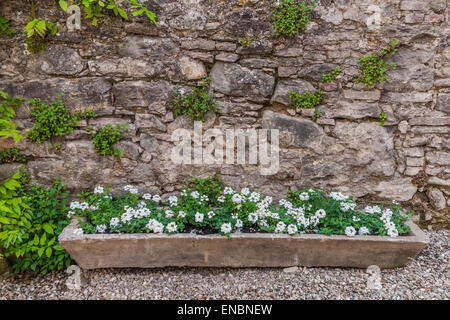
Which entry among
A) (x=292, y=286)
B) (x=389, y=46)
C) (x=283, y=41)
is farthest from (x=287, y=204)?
(x=389, y=46)

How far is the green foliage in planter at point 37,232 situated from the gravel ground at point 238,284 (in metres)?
0.12

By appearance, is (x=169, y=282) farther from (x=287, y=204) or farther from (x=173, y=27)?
(x=173, y=27)

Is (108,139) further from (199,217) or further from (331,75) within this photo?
(331,75)

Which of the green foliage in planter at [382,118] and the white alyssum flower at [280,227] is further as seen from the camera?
the green foliage in planter at [382,118]

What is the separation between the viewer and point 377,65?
2.31 m

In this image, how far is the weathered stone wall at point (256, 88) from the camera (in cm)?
226

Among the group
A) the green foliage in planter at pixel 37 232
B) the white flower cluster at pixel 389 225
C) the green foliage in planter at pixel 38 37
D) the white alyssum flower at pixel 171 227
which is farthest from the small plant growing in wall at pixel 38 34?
the white flower cluster at pixel 389 225

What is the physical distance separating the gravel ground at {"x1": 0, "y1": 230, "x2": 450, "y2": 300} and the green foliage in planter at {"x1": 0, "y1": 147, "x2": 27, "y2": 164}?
39.7 inches

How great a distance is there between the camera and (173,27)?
7.47 feet

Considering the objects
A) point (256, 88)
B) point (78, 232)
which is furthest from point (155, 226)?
point (256, 88)

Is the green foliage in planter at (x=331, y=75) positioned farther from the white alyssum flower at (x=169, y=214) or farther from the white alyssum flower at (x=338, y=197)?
the white alyssum flower at (x=169, y=214)

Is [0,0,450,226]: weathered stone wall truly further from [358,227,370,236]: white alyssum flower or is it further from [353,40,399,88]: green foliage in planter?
[358,227,370,236]: white alyssum flower

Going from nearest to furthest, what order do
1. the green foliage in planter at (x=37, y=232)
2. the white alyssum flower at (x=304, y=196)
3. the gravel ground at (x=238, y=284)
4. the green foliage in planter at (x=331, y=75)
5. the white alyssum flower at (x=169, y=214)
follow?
the gravel ground at (x=238, y=284) → the green foliage in planter at (x=37, y=232) → the white alyssum flower at (x=169, y=214) → the green foliage in planter at (x=331, y=75) → the white alyssum flower at (x=304, y=196)

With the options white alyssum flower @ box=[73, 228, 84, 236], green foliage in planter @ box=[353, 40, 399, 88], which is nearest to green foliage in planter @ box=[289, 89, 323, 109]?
green foliage in planter @ box=[353, 40, 399, 88]
